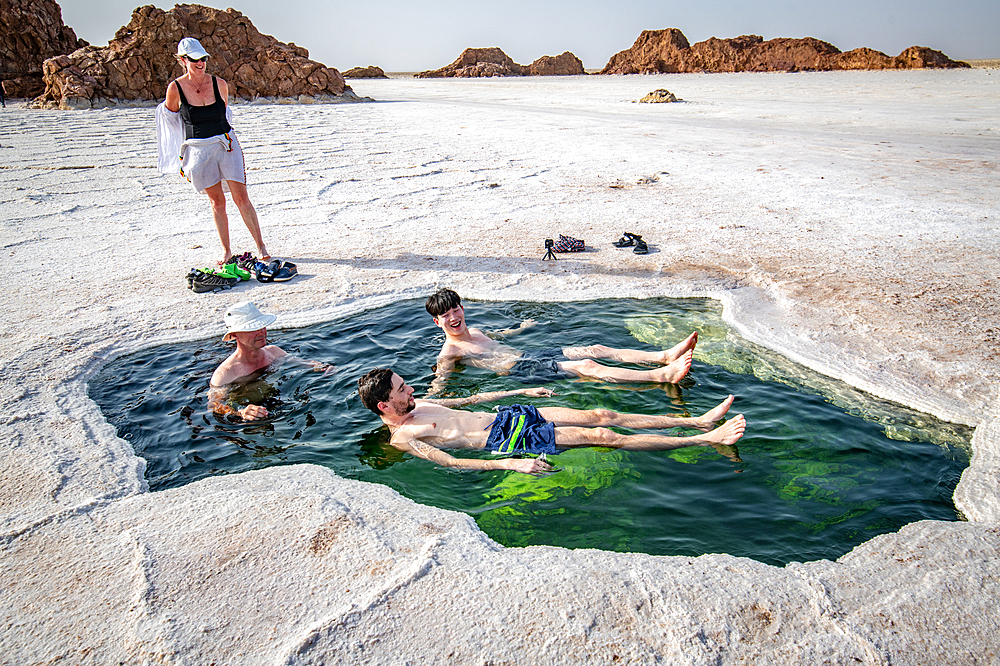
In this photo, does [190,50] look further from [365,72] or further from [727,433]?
[365,72]

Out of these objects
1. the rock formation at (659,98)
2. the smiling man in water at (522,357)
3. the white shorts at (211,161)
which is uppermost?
the rock formation at (659,98)

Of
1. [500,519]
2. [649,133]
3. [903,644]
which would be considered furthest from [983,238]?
[649,133]

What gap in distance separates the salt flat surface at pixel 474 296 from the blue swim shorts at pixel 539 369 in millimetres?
1137

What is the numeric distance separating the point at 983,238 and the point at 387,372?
6599 mm

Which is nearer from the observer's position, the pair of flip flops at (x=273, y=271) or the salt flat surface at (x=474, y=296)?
the salt flat surface at (x=474, y=296)

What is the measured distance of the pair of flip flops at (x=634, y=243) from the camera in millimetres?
6880

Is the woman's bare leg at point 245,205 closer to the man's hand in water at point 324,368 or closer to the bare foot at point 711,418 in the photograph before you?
the man's hand in water at point 324,368

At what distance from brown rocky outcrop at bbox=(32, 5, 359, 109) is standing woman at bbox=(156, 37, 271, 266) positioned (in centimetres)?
2213

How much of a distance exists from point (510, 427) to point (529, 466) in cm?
45

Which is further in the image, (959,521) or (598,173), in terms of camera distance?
(598,173)

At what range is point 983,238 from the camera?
673 centimetres

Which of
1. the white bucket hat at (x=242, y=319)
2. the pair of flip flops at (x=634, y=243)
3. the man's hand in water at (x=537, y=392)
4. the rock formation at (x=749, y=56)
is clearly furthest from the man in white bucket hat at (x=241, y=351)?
the rock formation at (x=749, y=56)

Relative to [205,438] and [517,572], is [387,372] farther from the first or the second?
[517,572]

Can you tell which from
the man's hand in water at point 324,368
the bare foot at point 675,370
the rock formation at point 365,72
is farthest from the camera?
the rock formation at point 365,72
